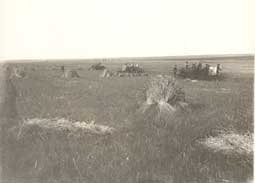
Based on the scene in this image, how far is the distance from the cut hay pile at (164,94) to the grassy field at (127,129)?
2 cm

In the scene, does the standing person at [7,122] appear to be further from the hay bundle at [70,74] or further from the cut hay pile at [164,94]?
the cut hay pile at [164,94]

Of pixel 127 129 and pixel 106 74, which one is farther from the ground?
pixel 106 74

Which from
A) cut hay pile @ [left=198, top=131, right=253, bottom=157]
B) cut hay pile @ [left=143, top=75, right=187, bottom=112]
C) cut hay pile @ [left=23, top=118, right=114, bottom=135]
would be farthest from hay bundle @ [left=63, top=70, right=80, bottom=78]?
cut hay pile @ [left=198, top=131, right=253, bottom=157]

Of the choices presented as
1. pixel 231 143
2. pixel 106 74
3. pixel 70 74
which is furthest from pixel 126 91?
pixel 231 143

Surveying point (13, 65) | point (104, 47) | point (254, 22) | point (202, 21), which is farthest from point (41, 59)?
point (254, 22)

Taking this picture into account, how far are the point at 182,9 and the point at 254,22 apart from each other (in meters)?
0.23

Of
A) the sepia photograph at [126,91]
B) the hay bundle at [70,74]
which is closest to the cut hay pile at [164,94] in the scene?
the sepia photograph at [126,91]

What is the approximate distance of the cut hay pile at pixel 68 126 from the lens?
4.46ft

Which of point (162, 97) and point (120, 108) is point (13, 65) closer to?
point (120, 108)

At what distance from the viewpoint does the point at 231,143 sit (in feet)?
3.93

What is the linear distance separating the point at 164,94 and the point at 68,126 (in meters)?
0.37

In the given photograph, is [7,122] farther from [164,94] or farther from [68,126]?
[164,94]

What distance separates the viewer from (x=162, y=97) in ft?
4.27

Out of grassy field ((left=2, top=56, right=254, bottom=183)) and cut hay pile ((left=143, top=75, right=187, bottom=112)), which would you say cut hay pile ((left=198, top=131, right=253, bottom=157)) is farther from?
cut hay pile ((left=143, top=75, right=187, bottom=112))
